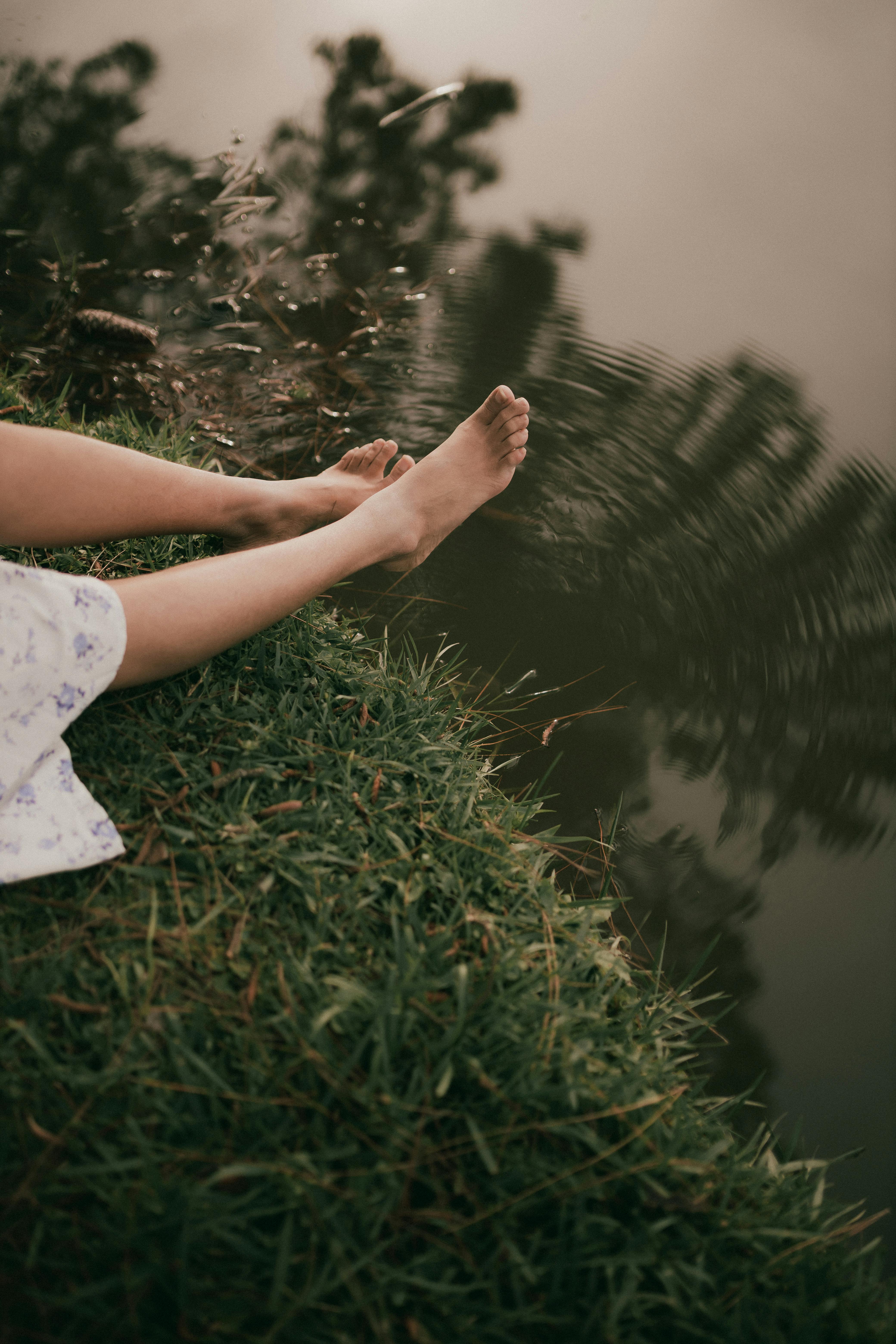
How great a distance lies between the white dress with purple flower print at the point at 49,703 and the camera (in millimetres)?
880

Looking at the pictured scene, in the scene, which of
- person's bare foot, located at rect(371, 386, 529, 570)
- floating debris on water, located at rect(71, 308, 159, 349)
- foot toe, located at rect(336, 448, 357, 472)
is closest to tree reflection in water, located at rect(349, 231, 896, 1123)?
person's bare foot, located at rect(371, 386, 529, 570)

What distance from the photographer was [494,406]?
162cm

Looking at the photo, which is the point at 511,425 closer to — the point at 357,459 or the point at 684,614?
→ the point at 357,459

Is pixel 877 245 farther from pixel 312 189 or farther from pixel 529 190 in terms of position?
pixel 312 189

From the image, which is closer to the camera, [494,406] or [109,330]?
[494,406]

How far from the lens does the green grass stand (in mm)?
737

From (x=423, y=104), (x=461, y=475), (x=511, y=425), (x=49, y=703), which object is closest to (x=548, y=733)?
(x=461, y=475)

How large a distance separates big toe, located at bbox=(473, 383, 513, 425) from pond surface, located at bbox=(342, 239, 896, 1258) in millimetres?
248

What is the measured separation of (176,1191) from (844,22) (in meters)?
4.08

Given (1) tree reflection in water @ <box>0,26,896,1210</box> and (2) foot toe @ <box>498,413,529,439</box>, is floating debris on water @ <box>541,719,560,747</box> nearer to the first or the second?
(1) tree reflection in water @ <box>0,26,896,1210</box>

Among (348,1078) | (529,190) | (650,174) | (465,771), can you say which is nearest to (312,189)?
(529,190)

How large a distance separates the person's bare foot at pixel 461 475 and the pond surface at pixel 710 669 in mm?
161

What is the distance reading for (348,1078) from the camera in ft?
2.73

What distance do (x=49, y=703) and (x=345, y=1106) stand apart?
0.58 meters
